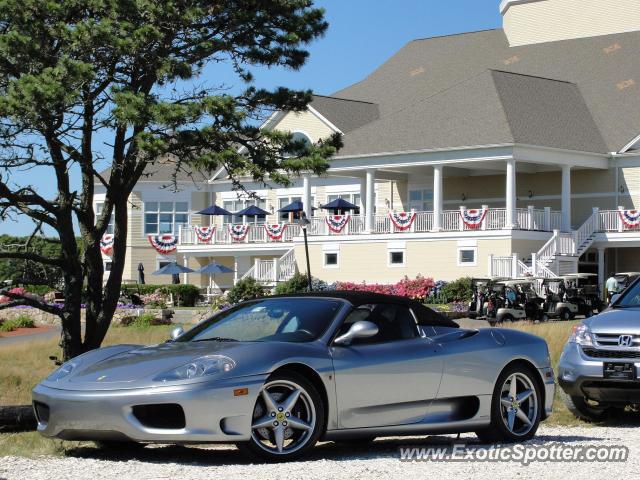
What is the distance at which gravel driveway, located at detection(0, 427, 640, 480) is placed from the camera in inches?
315

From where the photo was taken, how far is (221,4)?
22062 millimetres

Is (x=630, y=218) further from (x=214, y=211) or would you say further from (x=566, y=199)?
(x=214, y=211)

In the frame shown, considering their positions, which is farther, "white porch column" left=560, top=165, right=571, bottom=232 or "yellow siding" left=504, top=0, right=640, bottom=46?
"yellow siding" left=504, top=0, right=640, bottom=46

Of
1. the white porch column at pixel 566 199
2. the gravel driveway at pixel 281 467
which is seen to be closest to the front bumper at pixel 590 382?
the gravel driveway at pixel 281 467

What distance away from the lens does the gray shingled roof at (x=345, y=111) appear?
52.8m

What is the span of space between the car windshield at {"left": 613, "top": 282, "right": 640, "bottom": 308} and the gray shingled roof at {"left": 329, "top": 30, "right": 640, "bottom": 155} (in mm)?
32285

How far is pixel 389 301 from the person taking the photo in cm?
1020

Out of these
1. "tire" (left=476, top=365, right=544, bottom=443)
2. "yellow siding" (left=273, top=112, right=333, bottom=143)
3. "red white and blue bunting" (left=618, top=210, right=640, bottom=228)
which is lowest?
"tire" (left=476, top=365, right=544, bottom=443)

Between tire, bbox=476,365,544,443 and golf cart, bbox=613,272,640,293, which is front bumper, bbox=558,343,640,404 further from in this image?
golf cart, bbox=613,272,640,293

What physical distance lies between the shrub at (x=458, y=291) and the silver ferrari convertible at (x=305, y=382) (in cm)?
3197

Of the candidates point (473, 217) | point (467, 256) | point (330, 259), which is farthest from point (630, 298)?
point (330, 259)

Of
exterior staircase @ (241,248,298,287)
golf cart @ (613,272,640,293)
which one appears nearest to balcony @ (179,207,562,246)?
exterior staircase @ (241,248,298,287)

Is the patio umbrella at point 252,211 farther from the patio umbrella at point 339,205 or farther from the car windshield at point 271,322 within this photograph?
the car windshield at point 271,322

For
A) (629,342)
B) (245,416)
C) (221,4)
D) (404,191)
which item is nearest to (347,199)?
(404,191)
